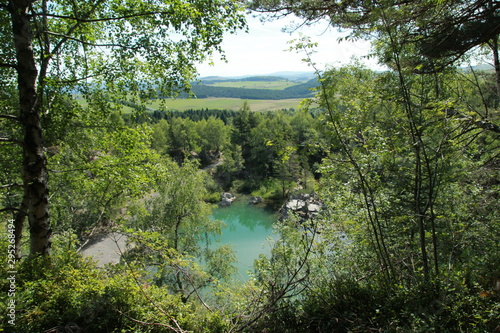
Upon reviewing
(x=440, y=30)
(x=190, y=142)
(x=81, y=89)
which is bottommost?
(x=190, y=142)

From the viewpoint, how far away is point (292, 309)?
3381mm

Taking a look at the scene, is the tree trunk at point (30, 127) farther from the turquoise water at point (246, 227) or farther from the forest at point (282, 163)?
the turquoise water at point (246, 227)

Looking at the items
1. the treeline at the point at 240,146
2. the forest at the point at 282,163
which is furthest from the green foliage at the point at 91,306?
the treeline at the point at 240,146

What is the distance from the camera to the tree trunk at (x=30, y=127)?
3.56 meters

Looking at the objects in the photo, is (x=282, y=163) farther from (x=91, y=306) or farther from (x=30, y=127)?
(x=30, y=127)

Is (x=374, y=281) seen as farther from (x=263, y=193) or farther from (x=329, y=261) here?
(x=263, y=193)

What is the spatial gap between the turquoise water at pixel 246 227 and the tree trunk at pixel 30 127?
16.7m

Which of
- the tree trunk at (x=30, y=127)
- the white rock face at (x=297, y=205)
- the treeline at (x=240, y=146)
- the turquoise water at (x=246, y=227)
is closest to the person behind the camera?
the white rock face at (x=297, y=205)

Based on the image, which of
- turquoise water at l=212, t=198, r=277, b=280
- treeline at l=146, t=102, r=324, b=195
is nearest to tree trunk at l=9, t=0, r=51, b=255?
turquoise water at l=212, t=198, r=277, b=280

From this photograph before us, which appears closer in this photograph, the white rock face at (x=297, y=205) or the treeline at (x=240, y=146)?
the white rock face at (x=297, y=205)

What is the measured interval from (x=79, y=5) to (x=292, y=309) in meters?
5.83

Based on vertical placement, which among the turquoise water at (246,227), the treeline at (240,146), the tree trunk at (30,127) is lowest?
the turquoise water at (246,227)

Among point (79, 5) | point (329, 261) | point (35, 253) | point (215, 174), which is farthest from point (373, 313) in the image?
point (215, 174)

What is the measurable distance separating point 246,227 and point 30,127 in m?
24.8
